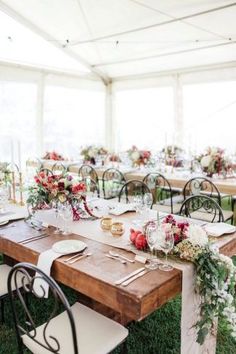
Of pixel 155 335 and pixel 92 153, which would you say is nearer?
pixel 155 335

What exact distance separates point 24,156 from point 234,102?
16.4 ft

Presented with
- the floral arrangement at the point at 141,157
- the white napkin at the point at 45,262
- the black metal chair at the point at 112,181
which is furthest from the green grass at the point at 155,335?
the floral arrangement at the point at 141,157

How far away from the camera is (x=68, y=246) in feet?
7.31

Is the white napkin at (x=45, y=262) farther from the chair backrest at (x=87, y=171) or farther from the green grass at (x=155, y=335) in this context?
the chair backrest at (x=87, y=171)

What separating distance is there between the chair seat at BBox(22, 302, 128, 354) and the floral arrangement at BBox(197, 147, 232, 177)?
332 cm

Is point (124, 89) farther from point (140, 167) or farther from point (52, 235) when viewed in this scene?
point (52, 235)

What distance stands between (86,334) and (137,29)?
5476 millimetres

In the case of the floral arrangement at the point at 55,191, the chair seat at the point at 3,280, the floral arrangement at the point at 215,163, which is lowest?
the chair seat at the point at 3,280

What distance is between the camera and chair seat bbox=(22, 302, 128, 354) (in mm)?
1780

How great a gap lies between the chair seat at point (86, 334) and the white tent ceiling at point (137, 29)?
449 cm

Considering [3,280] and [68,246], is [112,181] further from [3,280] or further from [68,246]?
[68,246]

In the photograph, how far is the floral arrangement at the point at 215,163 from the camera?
4.87 meters

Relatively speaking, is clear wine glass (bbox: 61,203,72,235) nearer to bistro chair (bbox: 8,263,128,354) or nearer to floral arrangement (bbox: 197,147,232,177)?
bistro chair (bbox: 8,263,128,354)

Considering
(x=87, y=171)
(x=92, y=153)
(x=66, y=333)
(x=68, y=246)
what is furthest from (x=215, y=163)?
(x=66, y=333)
